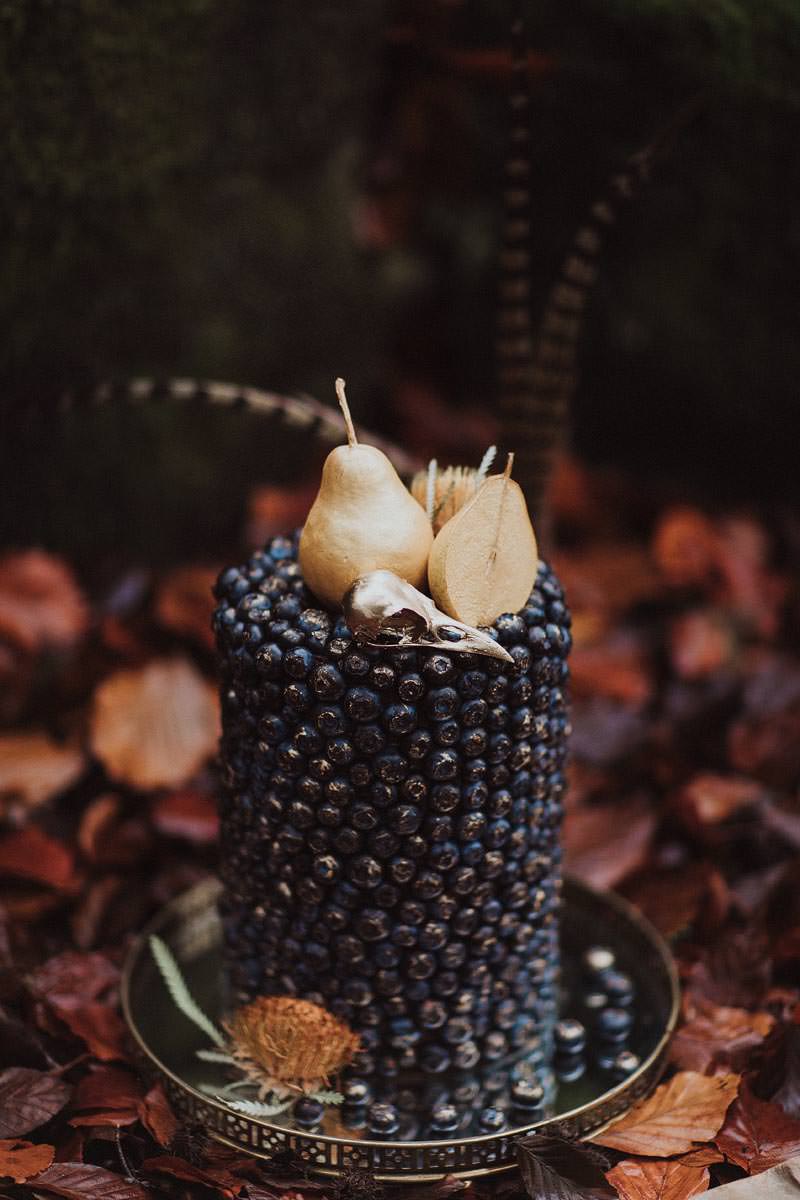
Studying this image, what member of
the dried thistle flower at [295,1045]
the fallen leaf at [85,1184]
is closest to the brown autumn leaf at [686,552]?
the dried thistle flower at [295,1045]

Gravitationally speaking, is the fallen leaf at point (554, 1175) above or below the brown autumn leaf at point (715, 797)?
below

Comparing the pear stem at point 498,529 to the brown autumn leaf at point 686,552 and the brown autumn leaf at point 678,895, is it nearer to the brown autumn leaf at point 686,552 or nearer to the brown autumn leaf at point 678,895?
the brown autumn leaf at point 678,895

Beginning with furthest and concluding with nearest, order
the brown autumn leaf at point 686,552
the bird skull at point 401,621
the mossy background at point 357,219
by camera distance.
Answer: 1. the brown autumn leaf at point 686,552
2. the mossy background at point 357,219
3. the bird skull at point 401,621

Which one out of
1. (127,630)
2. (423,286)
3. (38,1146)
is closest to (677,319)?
(423,286)

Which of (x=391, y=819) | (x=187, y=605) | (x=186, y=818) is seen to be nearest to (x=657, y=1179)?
(x=391, y=819)

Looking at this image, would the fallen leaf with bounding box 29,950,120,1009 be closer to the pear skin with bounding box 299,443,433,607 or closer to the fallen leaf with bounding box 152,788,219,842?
the fallen leaf with bounding box 152,788,219,842

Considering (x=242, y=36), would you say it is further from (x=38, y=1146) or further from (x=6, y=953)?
(x=38, y=1146)

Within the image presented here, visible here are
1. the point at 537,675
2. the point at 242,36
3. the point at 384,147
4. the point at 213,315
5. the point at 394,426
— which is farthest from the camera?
the point at 394,426
